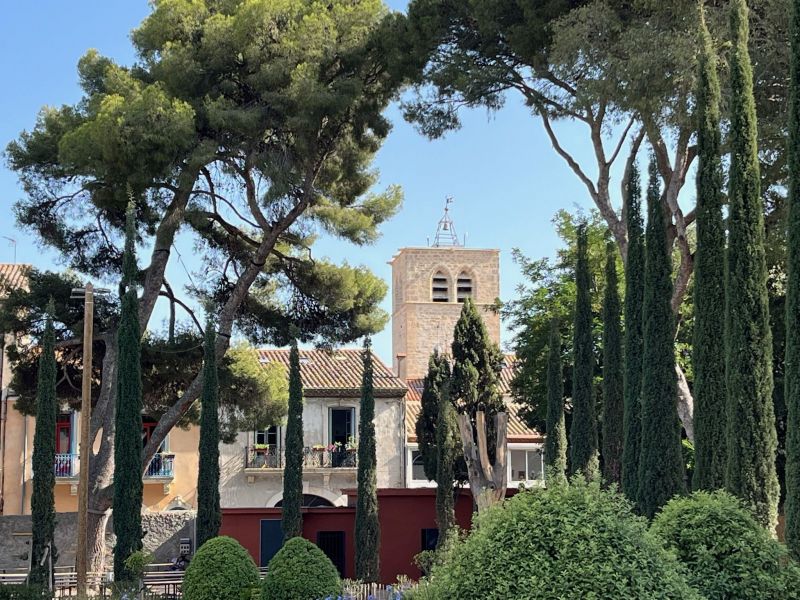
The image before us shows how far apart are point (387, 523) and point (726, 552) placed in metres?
20.4

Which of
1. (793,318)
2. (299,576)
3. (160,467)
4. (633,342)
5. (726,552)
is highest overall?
(633,342)

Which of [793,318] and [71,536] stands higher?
[793,318]

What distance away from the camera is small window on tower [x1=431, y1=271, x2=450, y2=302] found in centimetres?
5900

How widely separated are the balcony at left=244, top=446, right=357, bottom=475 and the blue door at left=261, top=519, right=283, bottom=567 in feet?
24.5

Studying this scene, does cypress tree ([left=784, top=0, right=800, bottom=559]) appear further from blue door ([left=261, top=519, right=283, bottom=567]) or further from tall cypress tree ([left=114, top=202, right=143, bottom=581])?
blue door ([left=261, top=519, right=283, bottom=567])

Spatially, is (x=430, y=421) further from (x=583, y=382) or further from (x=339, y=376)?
(x=583, y=382)

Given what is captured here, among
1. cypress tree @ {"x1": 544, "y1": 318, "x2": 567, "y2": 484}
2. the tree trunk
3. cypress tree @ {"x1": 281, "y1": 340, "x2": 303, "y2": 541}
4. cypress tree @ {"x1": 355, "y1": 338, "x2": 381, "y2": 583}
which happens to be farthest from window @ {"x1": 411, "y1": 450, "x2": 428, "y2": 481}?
the tree trunk

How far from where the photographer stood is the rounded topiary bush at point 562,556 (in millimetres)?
6172

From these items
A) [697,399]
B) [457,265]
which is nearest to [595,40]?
[697,399]

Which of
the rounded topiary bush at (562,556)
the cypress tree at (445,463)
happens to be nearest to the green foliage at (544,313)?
the cypress tree at (445,463)

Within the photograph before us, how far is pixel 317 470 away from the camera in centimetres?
3669

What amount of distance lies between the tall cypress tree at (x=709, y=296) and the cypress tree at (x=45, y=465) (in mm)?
13854

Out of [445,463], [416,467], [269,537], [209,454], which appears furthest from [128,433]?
[416,467]

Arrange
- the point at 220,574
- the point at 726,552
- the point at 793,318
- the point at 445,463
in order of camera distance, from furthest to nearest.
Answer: the point at 445,463 < the point at 220,574 < the point at 793,318 < the point at 726,552
